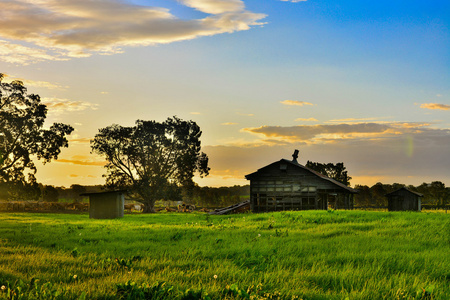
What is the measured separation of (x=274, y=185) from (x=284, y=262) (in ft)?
137

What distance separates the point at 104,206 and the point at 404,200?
165ft

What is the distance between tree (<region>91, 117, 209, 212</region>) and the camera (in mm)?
70000

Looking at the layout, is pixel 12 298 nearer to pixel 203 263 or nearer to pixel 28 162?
pixel 203 263

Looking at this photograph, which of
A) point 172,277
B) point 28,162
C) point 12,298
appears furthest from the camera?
point 28,162

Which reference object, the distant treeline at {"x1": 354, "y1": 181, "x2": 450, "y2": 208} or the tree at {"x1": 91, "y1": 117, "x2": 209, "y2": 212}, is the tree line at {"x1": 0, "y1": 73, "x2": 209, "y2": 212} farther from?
the distant treeline at {"x1": 354, "y1": 181, "x2": 450, "y2": 208}

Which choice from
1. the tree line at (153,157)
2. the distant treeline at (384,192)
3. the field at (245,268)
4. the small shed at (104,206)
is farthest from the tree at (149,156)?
the distant treeline at (384,192)

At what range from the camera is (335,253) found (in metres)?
12.0

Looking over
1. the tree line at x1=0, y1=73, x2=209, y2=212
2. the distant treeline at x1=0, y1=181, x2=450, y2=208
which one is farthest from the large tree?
the distant treeline at x1=0, y1=181, x2=450, y2=208

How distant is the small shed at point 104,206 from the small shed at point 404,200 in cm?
4825

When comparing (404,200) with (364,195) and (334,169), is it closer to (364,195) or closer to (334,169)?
(334,169)

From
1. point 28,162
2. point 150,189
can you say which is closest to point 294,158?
point 150,189

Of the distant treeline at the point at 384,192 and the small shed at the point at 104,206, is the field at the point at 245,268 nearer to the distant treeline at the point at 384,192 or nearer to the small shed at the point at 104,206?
the small shed at the point at 104,206

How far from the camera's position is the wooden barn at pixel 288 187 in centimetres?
5091

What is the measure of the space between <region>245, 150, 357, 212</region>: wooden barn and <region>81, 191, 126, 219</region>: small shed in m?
17.0
